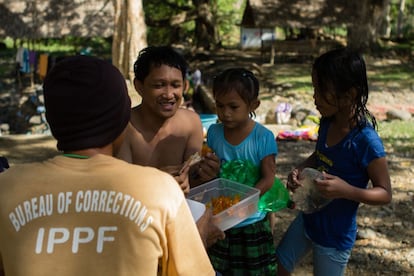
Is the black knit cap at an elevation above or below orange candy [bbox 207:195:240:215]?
above

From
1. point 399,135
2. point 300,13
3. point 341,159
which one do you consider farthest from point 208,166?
point 300,13

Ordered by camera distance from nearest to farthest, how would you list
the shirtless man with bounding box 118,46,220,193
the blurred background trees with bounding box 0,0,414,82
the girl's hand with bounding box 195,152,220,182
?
the girl's hand with bounding box 195,152,220,182 < the shirtless man with bounding box 118,46,220,193 < the blurred background trees with bounding box 0,0,414,82

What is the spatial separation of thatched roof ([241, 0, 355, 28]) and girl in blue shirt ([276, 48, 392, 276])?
50.5ft

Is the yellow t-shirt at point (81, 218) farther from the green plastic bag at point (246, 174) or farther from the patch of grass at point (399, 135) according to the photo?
the patch of grass at point (399, 135)

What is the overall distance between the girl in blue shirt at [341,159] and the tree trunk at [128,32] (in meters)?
9.50

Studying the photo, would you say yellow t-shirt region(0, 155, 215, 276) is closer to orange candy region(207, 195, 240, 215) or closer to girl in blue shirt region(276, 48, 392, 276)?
orange candy region(207, 195, 240, 215)

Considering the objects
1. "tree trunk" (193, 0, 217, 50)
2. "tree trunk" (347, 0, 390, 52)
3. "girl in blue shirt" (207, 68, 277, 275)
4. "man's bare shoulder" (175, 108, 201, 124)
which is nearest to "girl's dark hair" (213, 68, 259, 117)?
"girl in blue shirt" (207, 68, 277, 275)

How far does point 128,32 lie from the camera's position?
37.3 ft

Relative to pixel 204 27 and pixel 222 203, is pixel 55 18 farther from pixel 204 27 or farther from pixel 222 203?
pixel 222 203

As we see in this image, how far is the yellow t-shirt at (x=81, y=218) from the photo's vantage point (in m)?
1.20

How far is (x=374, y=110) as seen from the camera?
31.6 ft

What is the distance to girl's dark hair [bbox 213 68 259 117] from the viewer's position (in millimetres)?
2369

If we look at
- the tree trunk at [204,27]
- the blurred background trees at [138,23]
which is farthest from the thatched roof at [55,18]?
the tree trunk at [204,27]

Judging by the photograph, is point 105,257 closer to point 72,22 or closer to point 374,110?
point 374,110
